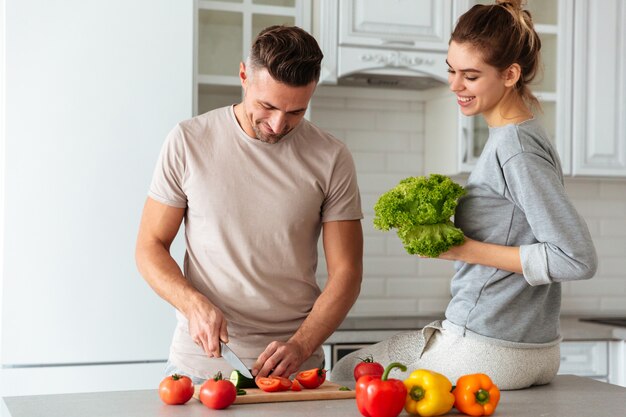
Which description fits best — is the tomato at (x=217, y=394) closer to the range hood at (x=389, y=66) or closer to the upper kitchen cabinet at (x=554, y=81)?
the range hood at (x=389, y=66)

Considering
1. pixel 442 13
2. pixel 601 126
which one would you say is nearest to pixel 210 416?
pixel 442 13

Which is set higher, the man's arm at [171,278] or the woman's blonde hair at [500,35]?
the woman's blonde hair at [500,35]

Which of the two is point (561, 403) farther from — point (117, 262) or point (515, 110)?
point (117, 262)

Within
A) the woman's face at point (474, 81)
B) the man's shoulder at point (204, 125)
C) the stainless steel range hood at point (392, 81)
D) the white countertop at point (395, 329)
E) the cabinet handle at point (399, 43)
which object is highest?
the cabinet handle at point (399, 43)

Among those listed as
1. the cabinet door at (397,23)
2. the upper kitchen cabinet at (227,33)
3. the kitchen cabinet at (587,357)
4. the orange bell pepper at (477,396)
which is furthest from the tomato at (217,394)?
the kitchen cabinet at (587,357)

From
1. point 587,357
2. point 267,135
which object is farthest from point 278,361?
point 587,357

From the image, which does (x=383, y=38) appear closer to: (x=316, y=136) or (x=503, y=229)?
(x=316, y=136)

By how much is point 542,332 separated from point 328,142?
76cm

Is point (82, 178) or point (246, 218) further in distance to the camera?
point (82, 178)

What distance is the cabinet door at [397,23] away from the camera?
3.47 metres

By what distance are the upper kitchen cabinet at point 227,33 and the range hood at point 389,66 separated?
21 cm

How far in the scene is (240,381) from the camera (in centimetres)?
201

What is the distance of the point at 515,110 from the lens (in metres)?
2.05

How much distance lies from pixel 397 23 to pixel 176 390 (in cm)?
209
